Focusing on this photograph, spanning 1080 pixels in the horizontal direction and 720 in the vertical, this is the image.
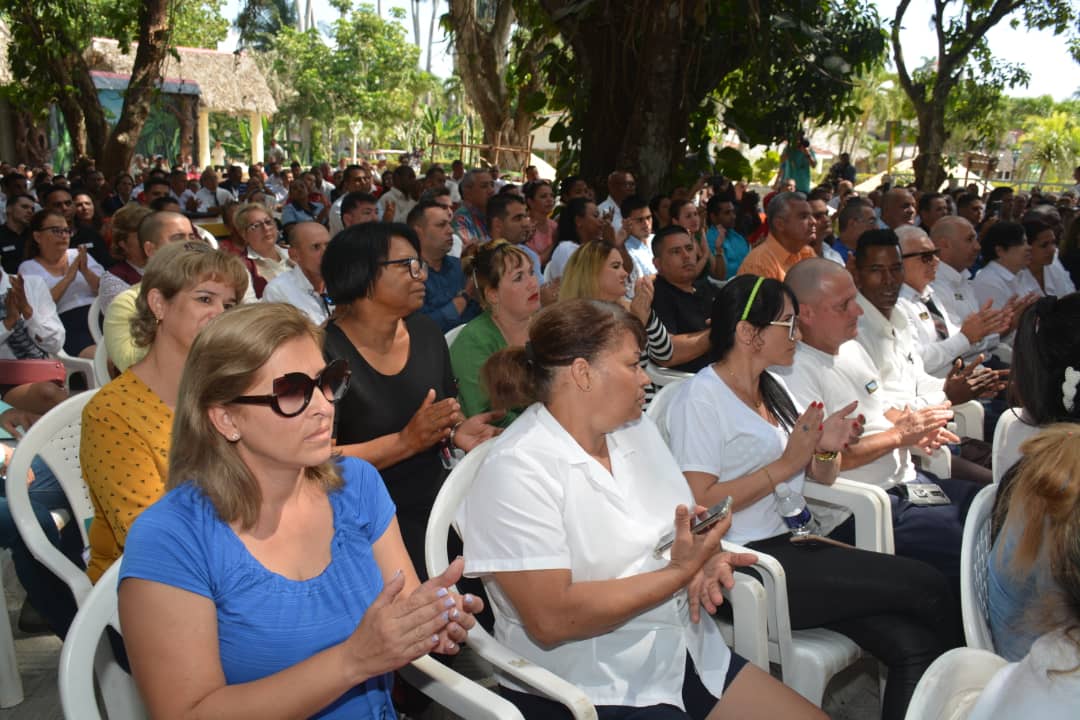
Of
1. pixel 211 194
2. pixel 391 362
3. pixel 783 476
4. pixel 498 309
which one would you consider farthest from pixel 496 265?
pixel 211 194

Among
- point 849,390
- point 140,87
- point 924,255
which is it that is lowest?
point 849,390

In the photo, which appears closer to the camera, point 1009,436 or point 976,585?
point 976,585

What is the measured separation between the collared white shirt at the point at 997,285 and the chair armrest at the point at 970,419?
176cm

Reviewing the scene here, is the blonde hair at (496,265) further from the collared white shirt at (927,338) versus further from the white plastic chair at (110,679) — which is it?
the collared white shirt at (927,338)

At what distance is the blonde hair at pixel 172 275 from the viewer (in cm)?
270

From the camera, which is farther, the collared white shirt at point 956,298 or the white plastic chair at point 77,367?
the collared white shirt at point 956,298

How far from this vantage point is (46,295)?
200 inches

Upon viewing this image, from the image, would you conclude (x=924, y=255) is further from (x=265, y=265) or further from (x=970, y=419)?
(x=265, y=265)

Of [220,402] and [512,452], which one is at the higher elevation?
[220,402]

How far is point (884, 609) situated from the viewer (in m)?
2.70

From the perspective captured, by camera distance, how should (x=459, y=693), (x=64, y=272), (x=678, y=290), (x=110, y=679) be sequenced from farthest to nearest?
(x=64, y=272) < (x=678, y=290) < (x=110, y=679) < (x=459, y=693)

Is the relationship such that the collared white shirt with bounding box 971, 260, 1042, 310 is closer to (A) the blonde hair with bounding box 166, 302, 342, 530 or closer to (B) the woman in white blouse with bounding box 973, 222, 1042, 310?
(B) the woman in white blouse with bounding box 973, 222, 1042, 310

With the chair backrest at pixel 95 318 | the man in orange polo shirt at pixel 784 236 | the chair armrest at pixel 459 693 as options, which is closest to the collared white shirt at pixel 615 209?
the man in orange polo shirt at pixel 784 236

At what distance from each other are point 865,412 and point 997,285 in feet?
10.2
